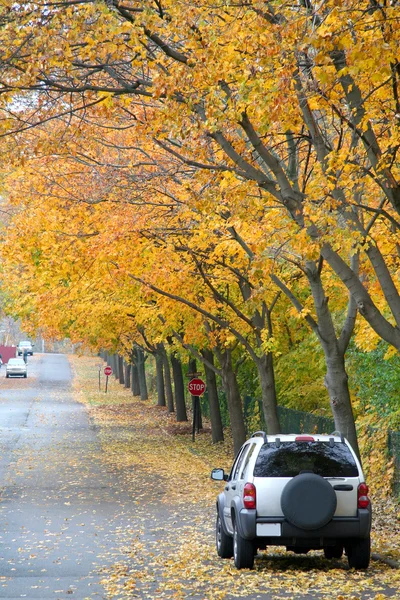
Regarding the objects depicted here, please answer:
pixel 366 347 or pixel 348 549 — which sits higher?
pixel 366 347

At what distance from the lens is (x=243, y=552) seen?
37.6 ft

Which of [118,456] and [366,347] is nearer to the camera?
[366,347]

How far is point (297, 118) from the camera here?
13305mm

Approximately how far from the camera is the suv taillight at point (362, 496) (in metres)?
11.3

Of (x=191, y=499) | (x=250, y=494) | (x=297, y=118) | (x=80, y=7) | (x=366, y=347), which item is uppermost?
(x=80, y=7)

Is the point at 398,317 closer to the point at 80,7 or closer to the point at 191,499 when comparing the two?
the point at 80,7

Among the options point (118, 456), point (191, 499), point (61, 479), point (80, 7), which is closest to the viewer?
point (80, 7)

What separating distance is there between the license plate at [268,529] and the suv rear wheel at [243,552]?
0.28 m

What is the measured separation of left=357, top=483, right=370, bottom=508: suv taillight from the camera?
11272 millimetres

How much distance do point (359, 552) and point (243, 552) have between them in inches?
54.0

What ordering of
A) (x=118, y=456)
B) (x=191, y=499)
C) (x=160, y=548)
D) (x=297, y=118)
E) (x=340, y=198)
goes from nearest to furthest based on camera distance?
(x=340, y=198) → (x=297, y=118) → (x=160, y=548) → (x=191, y=499) → (x=118, y=456)

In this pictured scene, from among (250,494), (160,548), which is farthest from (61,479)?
(250,494)

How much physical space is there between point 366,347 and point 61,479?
31.3 ft

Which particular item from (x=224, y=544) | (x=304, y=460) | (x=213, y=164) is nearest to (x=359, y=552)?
(x=304, y=460)
